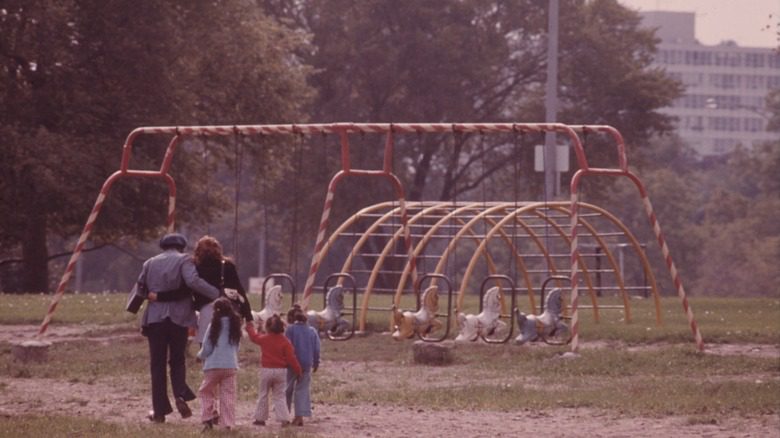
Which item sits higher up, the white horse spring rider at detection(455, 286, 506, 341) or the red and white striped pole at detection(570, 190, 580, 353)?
the red and white striped pole at detection(570, 190, 580, 353)

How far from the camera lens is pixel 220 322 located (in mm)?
17203

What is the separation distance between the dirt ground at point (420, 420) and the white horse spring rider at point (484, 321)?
4579mm

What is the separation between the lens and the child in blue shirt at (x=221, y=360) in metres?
17.1

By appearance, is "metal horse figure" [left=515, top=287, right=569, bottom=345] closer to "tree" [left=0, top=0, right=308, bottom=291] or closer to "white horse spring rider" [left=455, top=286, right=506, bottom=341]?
"white horse spring rider" [left=455, top=286, right=506, bottom=341]

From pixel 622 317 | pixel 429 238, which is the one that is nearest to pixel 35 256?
pixel 622 317

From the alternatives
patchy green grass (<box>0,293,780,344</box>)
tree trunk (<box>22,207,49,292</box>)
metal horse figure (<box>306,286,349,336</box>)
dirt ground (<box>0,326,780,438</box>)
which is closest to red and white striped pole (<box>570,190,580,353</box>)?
metal horse figure (<box>306,286,349,336</box>)

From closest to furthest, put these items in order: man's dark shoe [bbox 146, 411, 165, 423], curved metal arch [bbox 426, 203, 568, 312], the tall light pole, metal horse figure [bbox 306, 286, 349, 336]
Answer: man's dark shoe [bbox 146, 411, 165, 423]
metal horse figure [bbox 306, 286, 349, 336]
curved metal arch [bbox 426, 203, 568, 312]
the tall light pole

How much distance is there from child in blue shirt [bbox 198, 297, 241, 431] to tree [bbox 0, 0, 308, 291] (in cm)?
2277

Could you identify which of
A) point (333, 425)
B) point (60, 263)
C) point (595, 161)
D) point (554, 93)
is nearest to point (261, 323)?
point (333, 425)

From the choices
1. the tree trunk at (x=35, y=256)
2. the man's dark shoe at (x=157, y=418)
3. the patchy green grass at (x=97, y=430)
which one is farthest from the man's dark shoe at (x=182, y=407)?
the tree trunk at (x=35, y=256)

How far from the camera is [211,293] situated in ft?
58.3

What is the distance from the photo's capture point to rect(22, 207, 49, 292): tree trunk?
4278 centimetres

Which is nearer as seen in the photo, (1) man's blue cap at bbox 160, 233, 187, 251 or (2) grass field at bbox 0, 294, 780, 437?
(1) man's blue cap at bbox 160, 233, 187, 251

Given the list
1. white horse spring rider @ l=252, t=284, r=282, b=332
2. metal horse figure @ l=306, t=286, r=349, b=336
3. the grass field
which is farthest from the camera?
metal horse figure @ l=306, t=286, r=349, b=336
